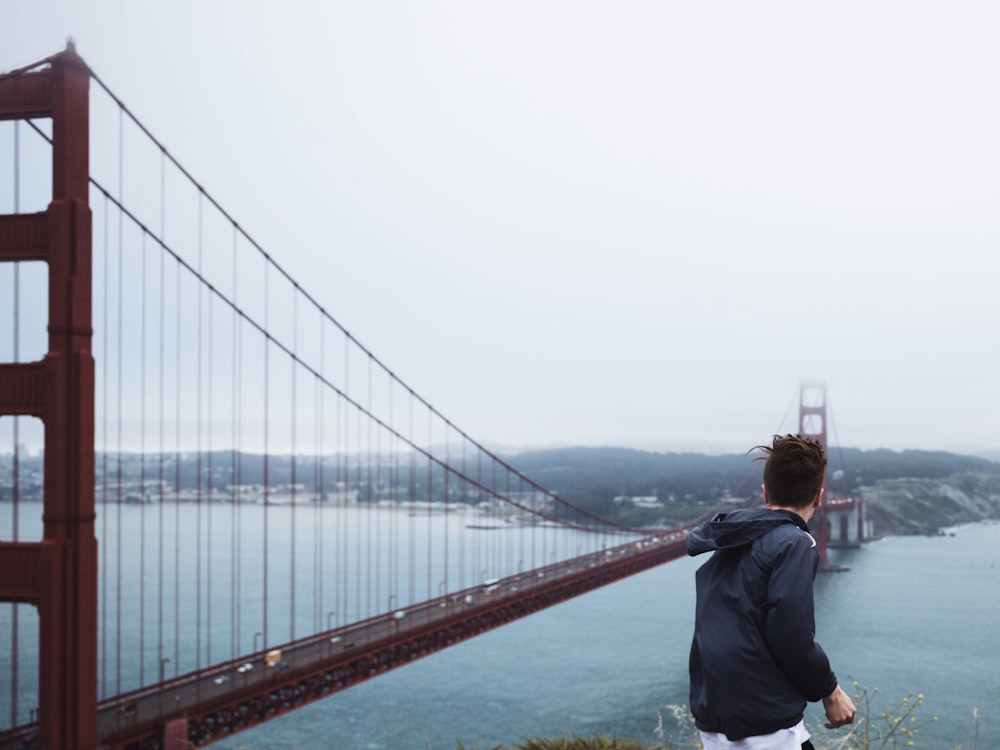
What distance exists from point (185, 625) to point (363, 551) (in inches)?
1287

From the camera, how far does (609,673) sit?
2872 cm

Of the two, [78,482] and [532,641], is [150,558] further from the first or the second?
[78,482]

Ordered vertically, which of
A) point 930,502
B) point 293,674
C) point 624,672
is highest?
point 293,674

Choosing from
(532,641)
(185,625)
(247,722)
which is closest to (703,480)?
(532,641)

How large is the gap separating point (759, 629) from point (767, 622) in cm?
6

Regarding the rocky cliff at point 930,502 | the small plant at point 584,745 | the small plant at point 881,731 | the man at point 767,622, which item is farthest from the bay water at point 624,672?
the rocky cliff at point 930,502

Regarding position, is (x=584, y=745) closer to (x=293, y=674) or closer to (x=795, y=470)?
(x=795, y=470)

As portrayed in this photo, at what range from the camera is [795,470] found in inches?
84.7

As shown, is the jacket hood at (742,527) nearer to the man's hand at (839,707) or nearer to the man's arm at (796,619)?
the man's arm at (796,619)

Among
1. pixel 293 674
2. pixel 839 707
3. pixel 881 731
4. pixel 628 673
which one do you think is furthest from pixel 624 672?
pixel 839 707

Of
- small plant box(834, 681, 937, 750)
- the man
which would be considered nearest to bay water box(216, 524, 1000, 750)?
small plant box(834, 681, 937, 750)

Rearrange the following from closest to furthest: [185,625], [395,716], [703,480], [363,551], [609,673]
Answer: [395,716]
[609,673]
[185,625]
[363,551]
[703,480]

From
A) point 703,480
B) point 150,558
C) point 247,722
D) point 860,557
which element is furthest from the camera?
point 703,480

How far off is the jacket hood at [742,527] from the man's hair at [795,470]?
47 mm
